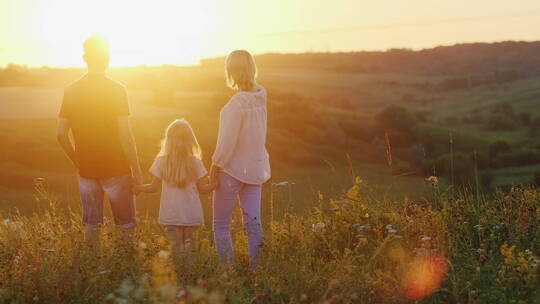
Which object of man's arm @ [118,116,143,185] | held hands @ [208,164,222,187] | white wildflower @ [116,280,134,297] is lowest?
white wildflower @ [116,280,134,297]

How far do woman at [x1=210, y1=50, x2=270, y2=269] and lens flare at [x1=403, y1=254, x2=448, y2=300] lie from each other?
1.18m

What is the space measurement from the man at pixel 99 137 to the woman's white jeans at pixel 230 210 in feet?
2.04

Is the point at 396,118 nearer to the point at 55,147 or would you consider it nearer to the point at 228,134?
the point at 55,147

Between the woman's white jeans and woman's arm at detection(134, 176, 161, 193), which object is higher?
woman's arm at detection(134, 176, 161, 193)

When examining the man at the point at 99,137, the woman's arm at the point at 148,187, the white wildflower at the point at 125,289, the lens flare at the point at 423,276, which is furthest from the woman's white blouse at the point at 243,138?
the white wildflower at the point at 125,289

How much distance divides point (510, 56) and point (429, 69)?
13.5 meters

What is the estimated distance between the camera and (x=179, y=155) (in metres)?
5.00

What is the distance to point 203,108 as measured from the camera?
71750 mm

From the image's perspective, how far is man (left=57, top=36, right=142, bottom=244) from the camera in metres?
4.77

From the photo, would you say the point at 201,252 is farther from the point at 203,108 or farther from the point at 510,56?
the point at 510,56

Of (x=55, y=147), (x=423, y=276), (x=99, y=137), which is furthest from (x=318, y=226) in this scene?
(x=55, y=147)

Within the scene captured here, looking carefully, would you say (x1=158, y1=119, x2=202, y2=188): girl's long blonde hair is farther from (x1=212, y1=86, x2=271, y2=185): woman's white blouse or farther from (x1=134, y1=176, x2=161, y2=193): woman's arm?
(x1=212, y1=86, x2=271, y2=185): woman's white blouse

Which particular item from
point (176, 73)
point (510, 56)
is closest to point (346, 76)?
point (510, 56)

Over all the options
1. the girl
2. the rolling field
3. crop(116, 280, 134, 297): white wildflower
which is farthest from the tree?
crop(116, 280, 134, 297): white wildflower
